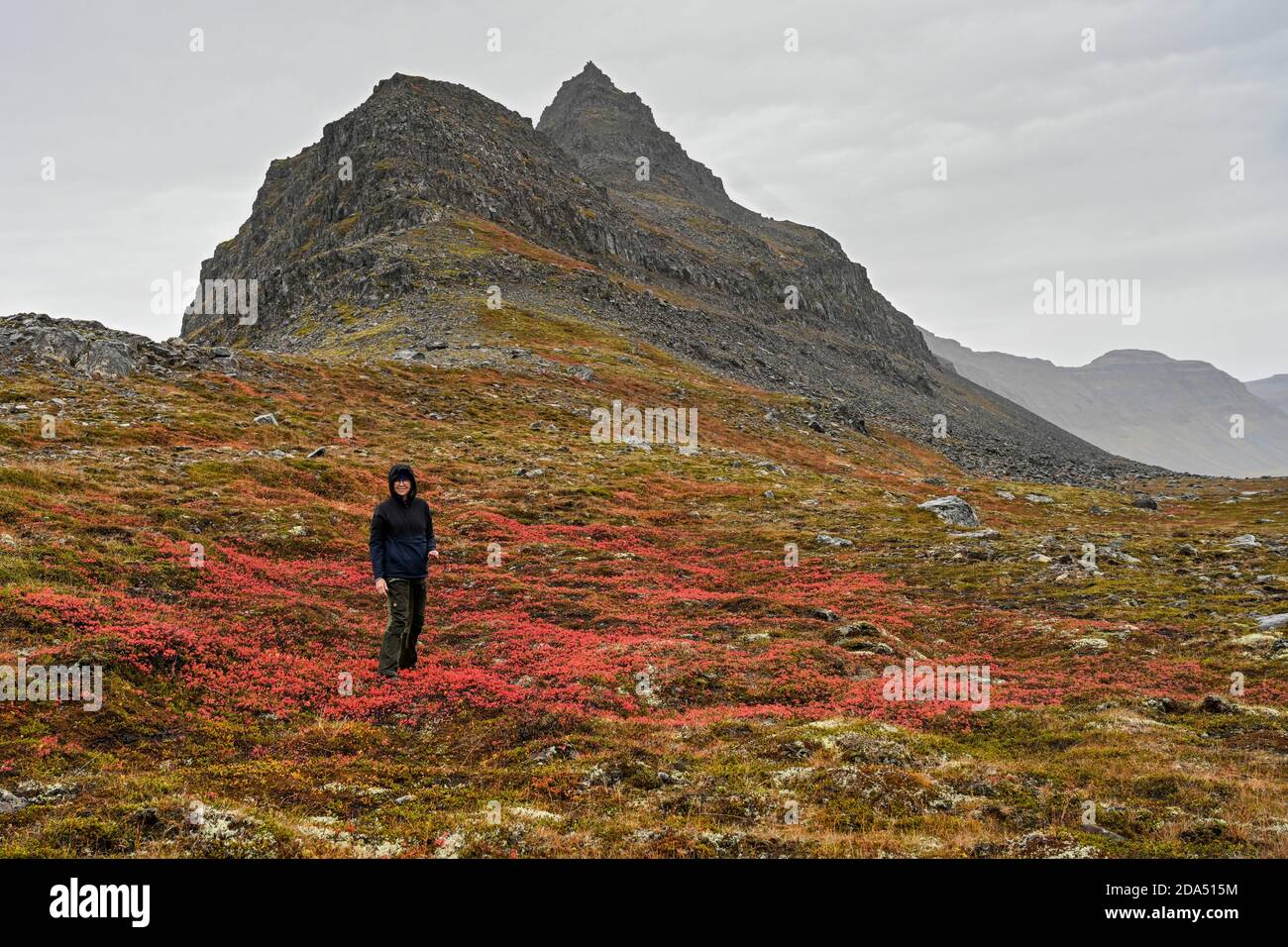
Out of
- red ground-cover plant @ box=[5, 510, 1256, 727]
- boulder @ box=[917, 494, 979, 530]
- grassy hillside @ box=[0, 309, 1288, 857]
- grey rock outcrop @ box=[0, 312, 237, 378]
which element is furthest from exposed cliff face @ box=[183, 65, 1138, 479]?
red ground-cover plant @ box=[5, 510, 1256, 727]

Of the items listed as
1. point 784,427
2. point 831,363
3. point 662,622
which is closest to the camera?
point 662,622

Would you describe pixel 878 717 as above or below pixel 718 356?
below

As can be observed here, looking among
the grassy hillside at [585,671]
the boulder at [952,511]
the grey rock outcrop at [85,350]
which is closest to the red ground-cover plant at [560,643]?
the grassy hillside at [585,671]

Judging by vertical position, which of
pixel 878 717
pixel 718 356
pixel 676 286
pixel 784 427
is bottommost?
pixel 878 717

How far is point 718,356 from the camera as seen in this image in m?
100

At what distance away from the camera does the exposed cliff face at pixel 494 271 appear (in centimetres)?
8706

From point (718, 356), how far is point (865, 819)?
94314mm

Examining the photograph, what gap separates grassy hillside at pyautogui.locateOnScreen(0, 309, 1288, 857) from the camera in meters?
8.12

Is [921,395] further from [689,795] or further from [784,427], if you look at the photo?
[689,795]

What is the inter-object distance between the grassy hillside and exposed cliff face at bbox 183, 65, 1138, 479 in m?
45.0

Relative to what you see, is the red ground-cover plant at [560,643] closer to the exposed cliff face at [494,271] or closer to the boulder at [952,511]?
the boulder at [952,511]

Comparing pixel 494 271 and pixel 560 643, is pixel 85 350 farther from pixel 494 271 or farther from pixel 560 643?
pixel 494 271

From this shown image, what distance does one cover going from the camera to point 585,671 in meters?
15.2
